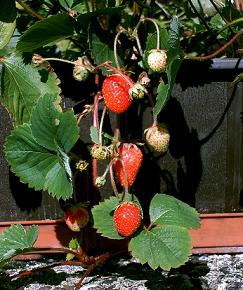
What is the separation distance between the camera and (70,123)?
3.36ft

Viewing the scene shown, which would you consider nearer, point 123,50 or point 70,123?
point 70,123

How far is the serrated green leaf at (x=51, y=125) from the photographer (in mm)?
1024

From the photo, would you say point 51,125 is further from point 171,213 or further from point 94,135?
point 171,213

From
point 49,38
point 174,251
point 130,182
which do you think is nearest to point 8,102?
point 49,38

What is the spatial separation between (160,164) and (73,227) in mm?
187

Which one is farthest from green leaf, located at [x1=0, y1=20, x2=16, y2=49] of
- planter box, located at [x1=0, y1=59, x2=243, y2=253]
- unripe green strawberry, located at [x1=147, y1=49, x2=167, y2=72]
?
unripe green strawberry, located at [x1=147, y1=49, x2=167, y2=72]

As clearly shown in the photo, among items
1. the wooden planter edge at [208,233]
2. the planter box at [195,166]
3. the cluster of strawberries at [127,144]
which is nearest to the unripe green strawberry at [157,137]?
the cluster of strawberries at [127,144]

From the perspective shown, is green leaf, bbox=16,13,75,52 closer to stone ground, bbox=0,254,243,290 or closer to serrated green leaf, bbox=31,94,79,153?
serrated green leaf, bbox=31,94,79,153

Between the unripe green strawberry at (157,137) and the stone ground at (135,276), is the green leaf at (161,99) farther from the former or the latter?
the stone ground at (135,276)

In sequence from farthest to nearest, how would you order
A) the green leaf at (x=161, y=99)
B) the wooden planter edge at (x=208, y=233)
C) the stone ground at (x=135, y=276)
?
the wooden planter edge at (x=208, y=233), the stone ground at (x=135, y=276), the green leaf at (x=161, y=99)

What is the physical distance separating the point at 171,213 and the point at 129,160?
104 millimetres

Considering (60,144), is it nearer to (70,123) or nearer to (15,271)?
(70,123)

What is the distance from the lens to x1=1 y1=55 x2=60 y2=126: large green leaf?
44.8 inches

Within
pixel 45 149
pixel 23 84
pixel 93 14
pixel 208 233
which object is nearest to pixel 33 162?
pixel 45 149
